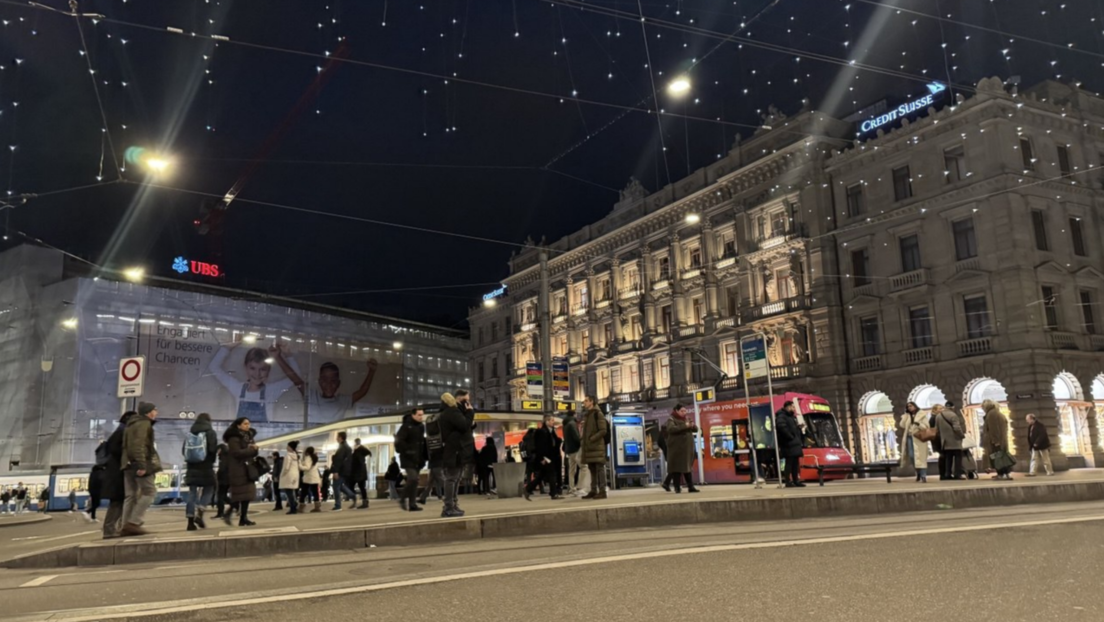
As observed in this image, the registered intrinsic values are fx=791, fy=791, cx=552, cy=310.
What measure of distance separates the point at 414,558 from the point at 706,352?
129 ft

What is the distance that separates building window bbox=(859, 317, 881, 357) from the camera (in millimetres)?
37812

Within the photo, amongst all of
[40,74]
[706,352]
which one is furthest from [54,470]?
[706,352]

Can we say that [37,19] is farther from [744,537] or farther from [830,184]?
[830,184]

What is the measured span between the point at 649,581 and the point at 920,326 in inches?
1359

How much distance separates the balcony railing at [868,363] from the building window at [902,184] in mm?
7592

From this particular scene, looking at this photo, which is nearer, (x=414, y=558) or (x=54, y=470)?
(x=414, y=558)

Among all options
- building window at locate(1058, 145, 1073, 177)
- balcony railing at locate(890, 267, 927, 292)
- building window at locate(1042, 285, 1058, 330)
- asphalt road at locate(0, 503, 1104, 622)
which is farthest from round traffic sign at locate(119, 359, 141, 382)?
building window at locate(1058, 145, 1073, 177)

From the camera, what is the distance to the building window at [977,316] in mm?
33125

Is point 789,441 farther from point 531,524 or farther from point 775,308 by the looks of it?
point 775,308

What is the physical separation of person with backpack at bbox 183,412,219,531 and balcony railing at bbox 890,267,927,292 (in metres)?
32.4

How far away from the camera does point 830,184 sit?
40.6 meters

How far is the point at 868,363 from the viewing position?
37656 mm

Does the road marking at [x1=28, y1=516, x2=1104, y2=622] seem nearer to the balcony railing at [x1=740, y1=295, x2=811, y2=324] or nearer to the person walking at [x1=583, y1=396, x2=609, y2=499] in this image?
the person walking at [x1=583, y1=396, x2=609, y2=499]

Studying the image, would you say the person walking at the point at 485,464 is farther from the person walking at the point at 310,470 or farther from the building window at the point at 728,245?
the building window at the point at 728,245
